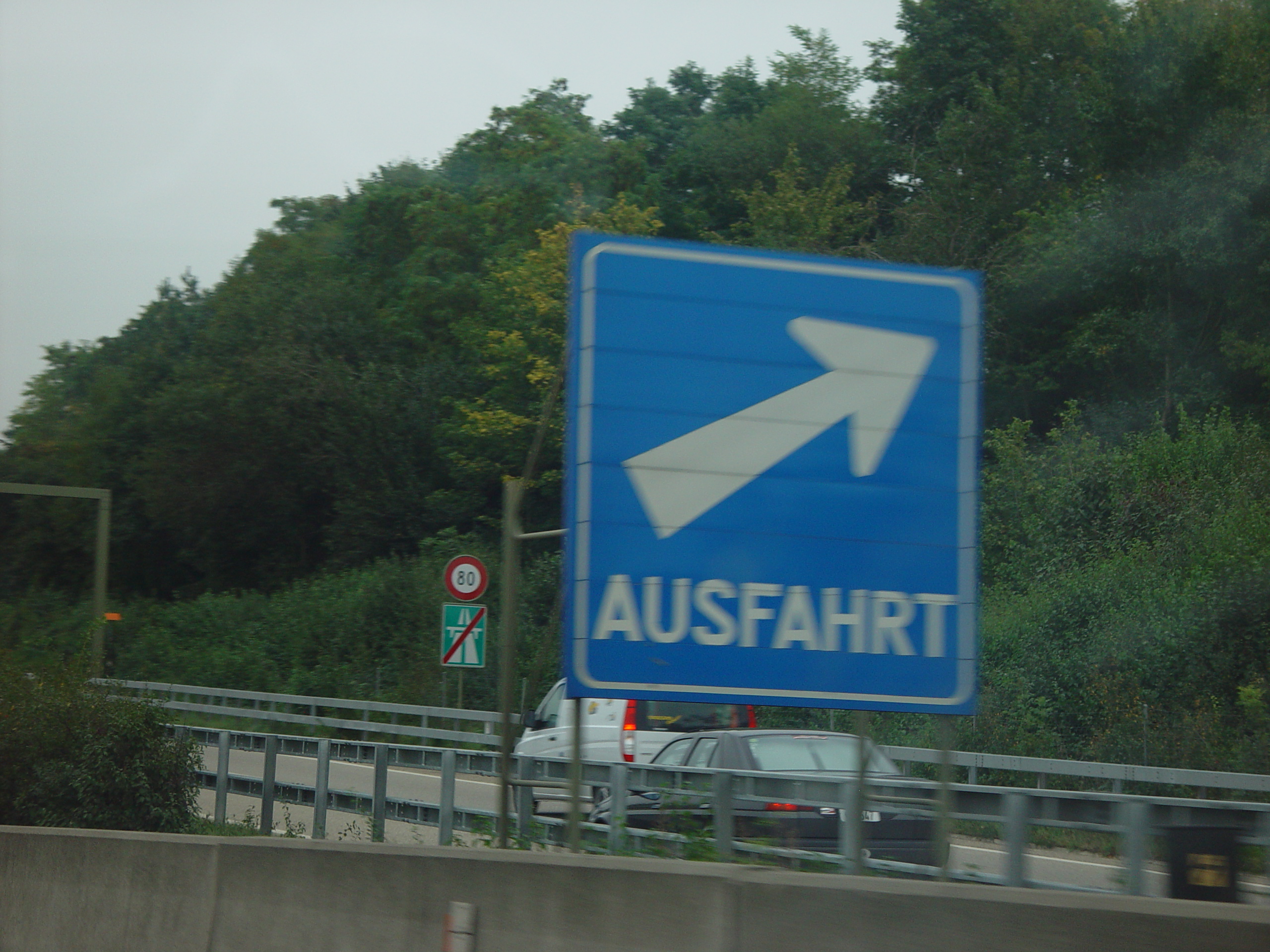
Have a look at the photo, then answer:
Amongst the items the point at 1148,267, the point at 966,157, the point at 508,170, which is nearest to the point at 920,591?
the point at 1148,267

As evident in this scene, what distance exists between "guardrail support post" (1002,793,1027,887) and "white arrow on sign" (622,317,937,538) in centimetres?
349

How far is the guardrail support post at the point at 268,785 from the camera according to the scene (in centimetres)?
1473

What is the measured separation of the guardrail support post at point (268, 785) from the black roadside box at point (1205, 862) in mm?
11561

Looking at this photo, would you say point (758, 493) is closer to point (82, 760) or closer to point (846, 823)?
point (846, 823)

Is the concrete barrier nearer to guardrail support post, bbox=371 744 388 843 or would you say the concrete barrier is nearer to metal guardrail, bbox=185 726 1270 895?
metal guardrail, bbox=185 726 1270 895

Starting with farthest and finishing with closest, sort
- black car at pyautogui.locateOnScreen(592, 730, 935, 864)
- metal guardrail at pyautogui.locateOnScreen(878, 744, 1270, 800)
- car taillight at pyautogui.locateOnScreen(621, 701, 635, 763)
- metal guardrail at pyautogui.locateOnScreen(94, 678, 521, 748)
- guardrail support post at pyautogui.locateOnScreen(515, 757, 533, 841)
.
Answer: metal guardrail at pyautogui.locateOnScreen(94, 678, 521, 748) < car taillight at pyautogui.locateOnScreen(621, 701, 635, 763) < metal guardrail at pyautogui.locateOnScreen(878, 744, 1270, 800) < guardrail support post at pyautogui.locateOnScreen(515, 757, 533, 841) < black car at pyautogui.locateOnScreen(592, 730, 935, 864)

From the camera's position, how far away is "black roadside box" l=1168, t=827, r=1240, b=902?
428 cm

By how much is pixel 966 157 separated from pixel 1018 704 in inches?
1051

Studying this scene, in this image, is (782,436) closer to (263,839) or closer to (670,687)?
(670,687)

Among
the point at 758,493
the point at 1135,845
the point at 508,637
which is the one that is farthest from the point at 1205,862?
the point at 508,637

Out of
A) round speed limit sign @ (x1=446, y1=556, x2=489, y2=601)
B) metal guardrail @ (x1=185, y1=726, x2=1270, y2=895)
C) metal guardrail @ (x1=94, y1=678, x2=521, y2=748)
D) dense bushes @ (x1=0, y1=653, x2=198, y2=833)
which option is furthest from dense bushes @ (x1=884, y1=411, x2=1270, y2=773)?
dense bushes @ (x1=0, y1=653, x2=198, y2=833)

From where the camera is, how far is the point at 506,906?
4.86m

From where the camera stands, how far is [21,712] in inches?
516

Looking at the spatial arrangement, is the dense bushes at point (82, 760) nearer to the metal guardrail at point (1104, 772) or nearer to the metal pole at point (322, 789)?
the metal pole at point (322, 789)
